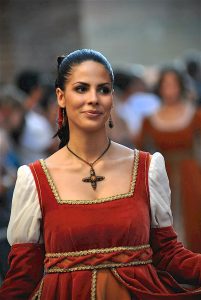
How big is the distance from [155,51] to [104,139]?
14.9 m

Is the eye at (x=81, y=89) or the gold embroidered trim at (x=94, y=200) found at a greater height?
the eye at (x=81, y=89)

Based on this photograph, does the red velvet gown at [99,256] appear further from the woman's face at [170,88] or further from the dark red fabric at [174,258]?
the woman's face at [170,88]

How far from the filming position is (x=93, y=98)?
4.79 metres

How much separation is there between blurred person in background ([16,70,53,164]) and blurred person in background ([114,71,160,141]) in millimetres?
847

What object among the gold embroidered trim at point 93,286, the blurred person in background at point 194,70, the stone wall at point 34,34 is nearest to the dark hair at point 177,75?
the blurred person in background at point 194,70

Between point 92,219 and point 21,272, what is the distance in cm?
41

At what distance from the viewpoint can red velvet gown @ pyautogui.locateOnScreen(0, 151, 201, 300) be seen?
4.69 metres

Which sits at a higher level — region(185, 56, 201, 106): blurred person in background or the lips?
region(185, 56, 201, 106): blurred person in background

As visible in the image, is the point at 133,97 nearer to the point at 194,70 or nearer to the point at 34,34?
the point at 194,70

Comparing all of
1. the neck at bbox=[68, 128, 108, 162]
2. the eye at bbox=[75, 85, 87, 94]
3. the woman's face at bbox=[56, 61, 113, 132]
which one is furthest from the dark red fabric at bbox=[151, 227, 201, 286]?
the eye at bbox=[75, 85, 87, 94]

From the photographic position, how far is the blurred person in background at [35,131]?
1011 cm

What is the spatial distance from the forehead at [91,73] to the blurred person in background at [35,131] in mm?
5002

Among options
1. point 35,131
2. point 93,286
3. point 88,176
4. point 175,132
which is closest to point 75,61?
point 88,176

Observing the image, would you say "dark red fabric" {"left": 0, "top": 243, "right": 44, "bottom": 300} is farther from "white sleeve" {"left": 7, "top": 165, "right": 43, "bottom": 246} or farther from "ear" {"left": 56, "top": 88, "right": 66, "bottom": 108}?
"ear" {"left": 56, "top": 88, "right": 66, "bottom": 108}
